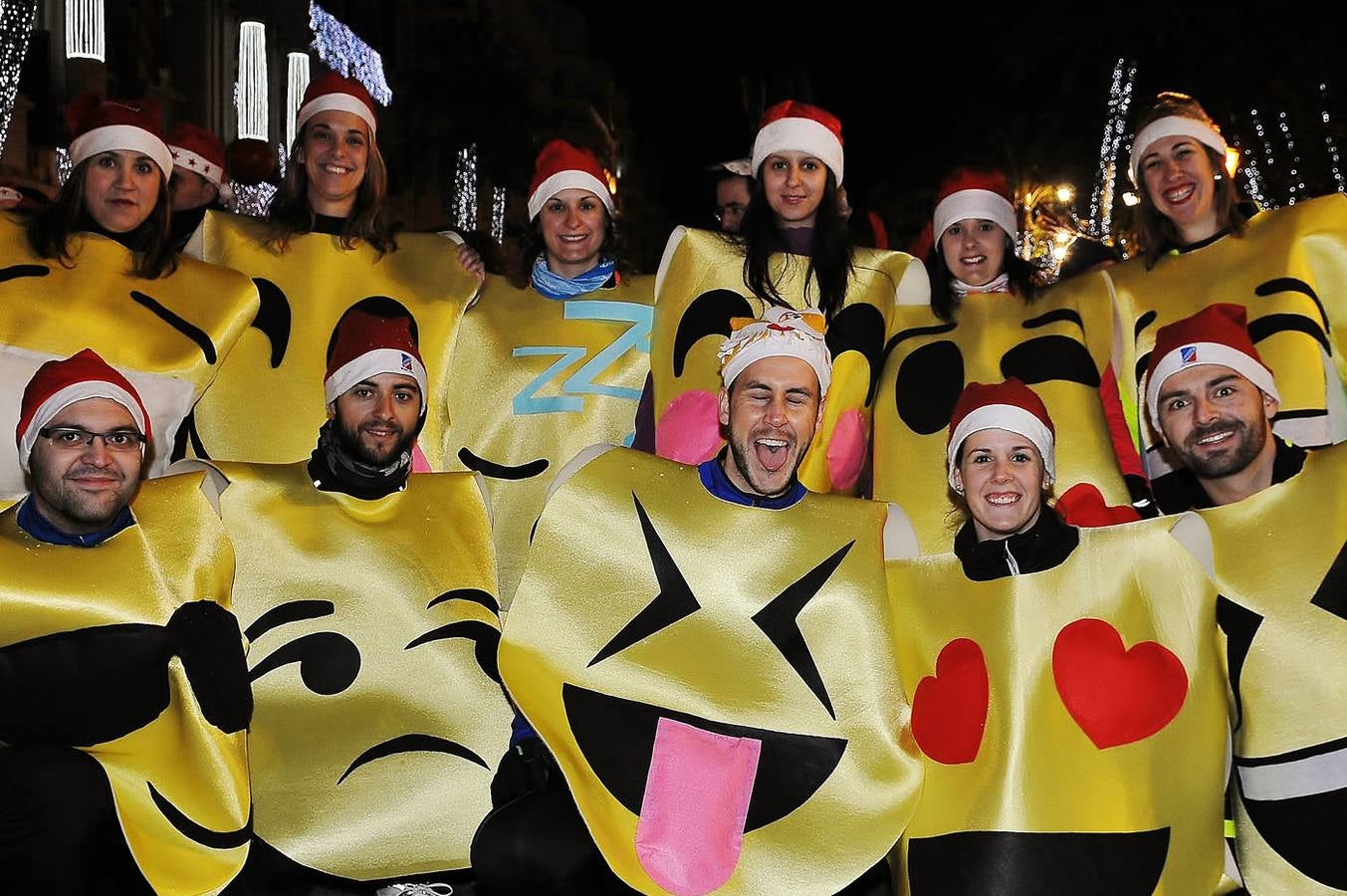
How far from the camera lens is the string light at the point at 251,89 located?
63.5 feet

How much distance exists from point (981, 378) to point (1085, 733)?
1523mm

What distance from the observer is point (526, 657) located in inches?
165

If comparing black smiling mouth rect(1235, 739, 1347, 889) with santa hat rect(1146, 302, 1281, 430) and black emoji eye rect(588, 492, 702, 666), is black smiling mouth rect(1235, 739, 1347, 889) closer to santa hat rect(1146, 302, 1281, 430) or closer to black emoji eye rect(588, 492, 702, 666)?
santa hat rect(1146, 302, 1281, 430)

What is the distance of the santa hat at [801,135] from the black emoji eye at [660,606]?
179 centimetres

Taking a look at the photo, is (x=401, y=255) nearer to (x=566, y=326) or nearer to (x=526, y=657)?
(x=566, y=326)

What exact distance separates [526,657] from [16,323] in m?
2.17

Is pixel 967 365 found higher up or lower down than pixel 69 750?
higher up

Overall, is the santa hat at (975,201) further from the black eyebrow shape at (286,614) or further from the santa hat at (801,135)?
the black eyebrow shape at (286,614)

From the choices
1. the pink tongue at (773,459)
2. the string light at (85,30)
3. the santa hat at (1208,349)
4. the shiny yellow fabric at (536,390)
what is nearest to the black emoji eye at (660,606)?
the pink tongue at (773,459)

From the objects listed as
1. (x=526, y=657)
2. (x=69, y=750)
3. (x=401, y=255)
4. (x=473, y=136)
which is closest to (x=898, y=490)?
(x=526, y=657)

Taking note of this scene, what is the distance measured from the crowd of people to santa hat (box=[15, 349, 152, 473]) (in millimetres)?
14

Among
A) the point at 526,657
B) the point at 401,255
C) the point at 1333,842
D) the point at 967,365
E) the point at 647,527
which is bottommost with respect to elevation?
the point at 1333,842

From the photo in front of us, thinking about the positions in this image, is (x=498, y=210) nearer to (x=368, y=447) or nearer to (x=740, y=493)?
(x=368, y=447)

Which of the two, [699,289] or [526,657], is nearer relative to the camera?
[526,657]
